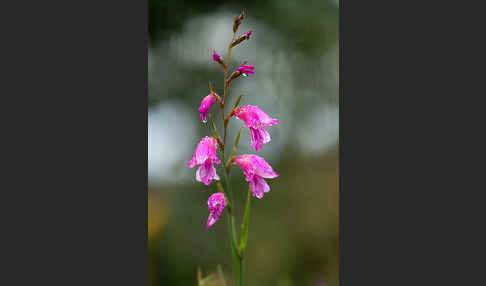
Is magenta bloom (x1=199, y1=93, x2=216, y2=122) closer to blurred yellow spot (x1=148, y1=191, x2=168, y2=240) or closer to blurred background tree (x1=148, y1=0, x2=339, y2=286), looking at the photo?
blurred background tree (x1=148, y1=0, x2=339, y2=286)

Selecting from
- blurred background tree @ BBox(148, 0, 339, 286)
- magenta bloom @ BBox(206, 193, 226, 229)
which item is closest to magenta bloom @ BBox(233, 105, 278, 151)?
magenta bloom @ BBox(206, 193, 226, 229)

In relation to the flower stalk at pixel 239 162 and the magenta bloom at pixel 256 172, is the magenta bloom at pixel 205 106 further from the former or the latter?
the magenta bloom at pixel 256 172

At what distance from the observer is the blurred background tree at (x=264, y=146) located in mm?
2963

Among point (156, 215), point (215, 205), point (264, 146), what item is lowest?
point (156, 215)

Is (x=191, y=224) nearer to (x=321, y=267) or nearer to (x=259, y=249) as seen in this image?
(x=259, y=249)

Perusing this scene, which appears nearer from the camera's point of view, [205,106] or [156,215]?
[205,106]

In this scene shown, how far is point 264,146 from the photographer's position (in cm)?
361

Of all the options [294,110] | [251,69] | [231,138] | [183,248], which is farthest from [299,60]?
[183,248]

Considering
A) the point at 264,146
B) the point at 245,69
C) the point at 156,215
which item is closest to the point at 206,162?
the point at 245,69

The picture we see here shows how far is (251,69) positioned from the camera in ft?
5.71

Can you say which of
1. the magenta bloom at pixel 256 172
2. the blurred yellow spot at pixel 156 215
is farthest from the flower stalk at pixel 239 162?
the blurred yellow spot at pixel 156 215

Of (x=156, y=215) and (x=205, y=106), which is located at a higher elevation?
(x=205, y=106)

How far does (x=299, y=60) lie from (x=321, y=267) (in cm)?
207

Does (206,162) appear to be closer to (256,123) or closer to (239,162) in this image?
(239,162)
